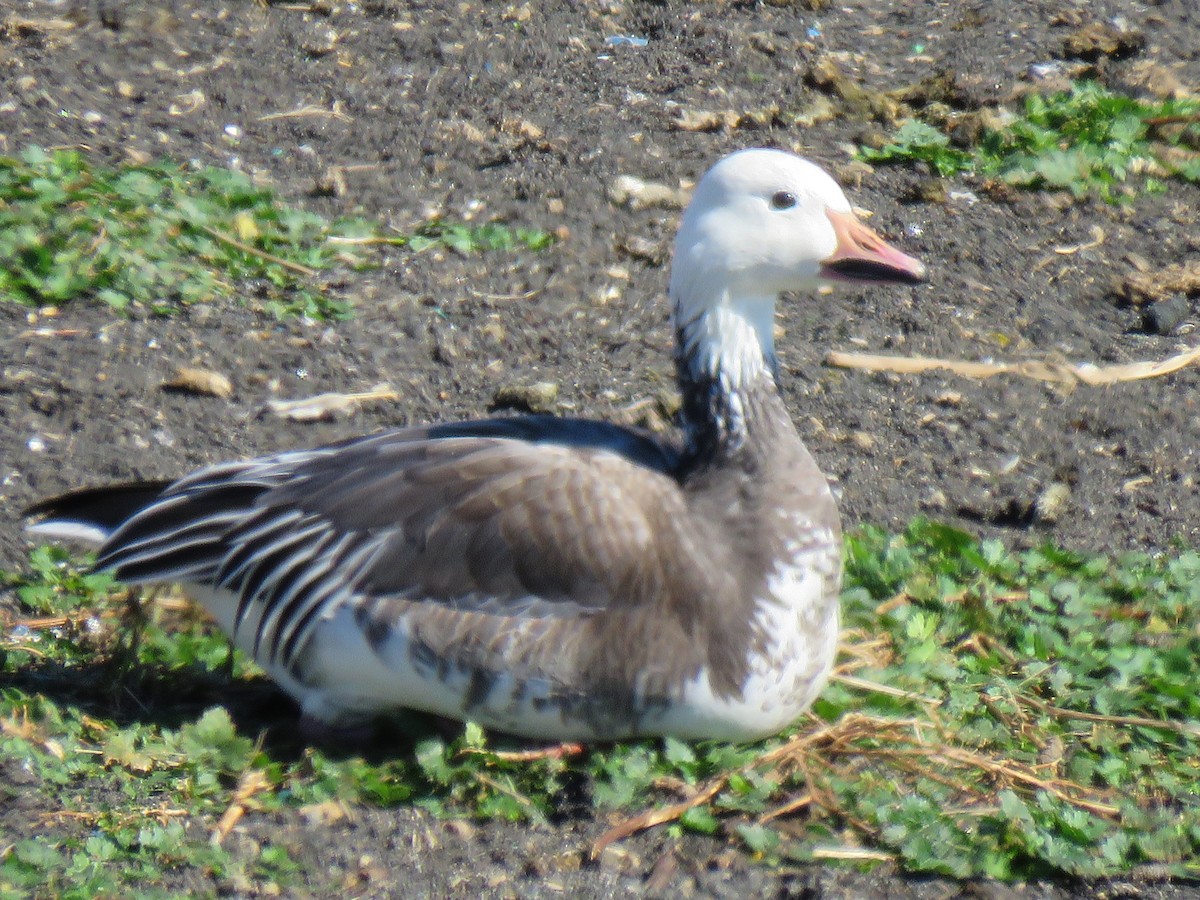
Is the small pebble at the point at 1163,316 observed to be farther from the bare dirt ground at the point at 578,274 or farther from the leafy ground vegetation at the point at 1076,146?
the leafy ground vegetation at the point at 1076,146

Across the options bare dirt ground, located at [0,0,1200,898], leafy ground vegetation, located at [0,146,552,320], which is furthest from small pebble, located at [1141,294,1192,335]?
leafy ground vegetation, located at [0,146,552,320]

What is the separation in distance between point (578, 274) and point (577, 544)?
250cm

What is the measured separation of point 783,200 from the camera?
4.29 m

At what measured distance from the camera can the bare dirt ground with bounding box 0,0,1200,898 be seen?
208 inches

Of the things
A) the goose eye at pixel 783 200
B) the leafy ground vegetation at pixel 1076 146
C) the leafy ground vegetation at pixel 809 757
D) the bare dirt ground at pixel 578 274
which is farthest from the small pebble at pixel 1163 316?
Result: the goose eye at pixel 783 200

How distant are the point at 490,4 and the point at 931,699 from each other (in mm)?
5075

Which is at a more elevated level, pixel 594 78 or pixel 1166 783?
pixel 594 78

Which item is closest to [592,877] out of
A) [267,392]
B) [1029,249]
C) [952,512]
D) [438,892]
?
[438,892]

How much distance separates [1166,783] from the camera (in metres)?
4.16

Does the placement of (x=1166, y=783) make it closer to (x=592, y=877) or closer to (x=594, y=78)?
(x=592, y=877)

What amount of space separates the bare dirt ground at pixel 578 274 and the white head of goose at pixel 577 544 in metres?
0.38

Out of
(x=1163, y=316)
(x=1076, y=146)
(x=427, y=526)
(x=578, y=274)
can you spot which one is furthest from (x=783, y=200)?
(x=1076, y=146)

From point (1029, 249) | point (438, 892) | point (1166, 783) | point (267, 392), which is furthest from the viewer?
point (1029, 249)

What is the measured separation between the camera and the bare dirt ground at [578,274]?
17.4 feet
